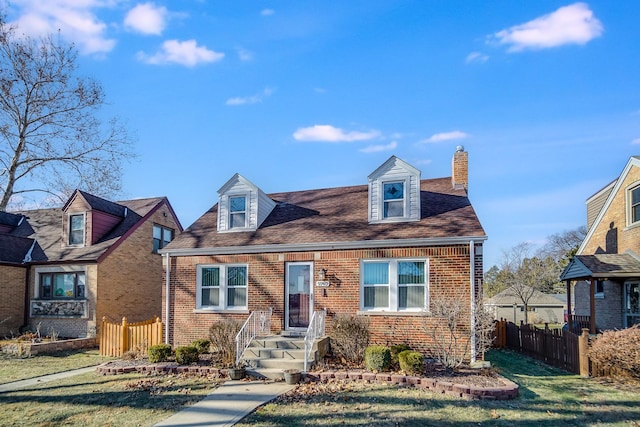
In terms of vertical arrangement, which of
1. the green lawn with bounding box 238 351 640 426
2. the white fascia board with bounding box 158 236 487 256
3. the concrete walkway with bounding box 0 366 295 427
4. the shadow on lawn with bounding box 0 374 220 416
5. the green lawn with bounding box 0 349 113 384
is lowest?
the green lawn with bounding box 0 349 113 384

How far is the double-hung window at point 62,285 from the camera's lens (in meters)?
18.8

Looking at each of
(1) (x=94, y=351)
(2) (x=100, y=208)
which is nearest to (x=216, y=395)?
(1) (x=94, y=351)

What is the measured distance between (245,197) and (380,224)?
515 centimetres

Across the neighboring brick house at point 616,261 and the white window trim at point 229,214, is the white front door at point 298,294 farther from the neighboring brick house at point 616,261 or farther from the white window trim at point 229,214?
the neighboring brick house at point 616,261

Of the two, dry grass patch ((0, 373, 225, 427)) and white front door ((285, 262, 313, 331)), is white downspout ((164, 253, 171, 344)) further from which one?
white front door ((285, 262, 313, 331))

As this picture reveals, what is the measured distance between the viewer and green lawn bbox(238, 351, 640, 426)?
7.64 metres

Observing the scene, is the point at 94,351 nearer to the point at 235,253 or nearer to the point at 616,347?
the point at 235,253

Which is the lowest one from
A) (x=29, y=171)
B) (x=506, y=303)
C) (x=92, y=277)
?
(x=506, y=303)

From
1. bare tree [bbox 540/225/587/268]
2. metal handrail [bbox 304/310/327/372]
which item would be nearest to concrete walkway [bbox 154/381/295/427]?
metal handrail [bbox 304/310/327/372]

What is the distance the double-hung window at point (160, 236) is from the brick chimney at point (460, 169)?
14.0 metres

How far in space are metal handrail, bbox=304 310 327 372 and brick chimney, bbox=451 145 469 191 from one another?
22.9 ft

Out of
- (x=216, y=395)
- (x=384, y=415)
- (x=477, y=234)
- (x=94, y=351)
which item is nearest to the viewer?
(x=384, y=415)

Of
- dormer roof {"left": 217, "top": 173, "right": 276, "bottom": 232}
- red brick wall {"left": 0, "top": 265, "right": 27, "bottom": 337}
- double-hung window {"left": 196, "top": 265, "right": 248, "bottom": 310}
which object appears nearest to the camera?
double-hung window {"left": 196, "top": 265, "right": 248, "bottom": 310}

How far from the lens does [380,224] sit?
14.4 m
